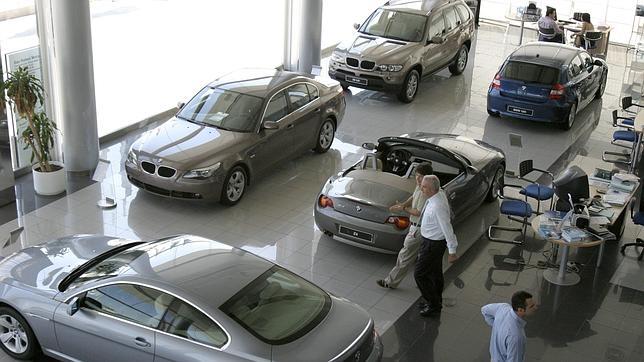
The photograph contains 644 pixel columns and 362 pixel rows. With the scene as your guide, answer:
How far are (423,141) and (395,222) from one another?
1.68 metres

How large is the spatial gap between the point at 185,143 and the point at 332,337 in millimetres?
5548

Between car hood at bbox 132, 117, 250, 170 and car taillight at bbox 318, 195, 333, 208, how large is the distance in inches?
72.6

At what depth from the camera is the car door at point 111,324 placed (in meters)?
7.82

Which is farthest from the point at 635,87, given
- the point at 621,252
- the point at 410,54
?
the point at 621,252

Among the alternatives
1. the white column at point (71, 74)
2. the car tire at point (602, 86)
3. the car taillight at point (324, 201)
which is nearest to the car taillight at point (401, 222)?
the car taillight at point (324, 201)

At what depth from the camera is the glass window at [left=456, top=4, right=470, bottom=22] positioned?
19561 mm

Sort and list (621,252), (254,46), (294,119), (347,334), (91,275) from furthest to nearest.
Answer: (254,46)
(294,119)
(621,252)
(91,275)
(347,334)

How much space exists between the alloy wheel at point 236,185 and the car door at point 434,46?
21.7 ft

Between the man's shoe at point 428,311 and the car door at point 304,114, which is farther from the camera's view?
the car door at point 304,114

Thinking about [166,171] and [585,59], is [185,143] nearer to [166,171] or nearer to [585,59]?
[166,171]

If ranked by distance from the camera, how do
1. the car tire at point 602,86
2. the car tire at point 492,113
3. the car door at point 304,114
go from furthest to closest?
the car tire at point 602,86 < the car tire at point 492,113 < the car door at point 304,114

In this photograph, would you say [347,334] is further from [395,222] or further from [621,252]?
[621,252]

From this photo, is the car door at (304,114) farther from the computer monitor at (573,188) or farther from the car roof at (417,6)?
the car roof at (417,6)

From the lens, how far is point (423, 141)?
1200 cm
